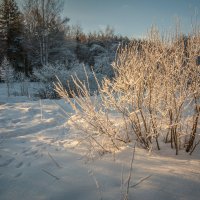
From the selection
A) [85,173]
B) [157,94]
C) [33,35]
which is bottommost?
[85,173]

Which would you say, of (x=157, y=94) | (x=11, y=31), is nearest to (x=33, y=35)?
(x=11, y=31)

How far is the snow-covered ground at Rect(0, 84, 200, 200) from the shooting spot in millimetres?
1867

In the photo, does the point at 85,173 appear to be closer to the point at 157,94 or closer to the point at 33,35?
the point at 157,94

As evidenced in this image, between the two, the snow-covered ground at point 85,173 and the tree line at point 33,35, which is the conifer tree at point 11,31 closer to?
the tree line at point 33,35

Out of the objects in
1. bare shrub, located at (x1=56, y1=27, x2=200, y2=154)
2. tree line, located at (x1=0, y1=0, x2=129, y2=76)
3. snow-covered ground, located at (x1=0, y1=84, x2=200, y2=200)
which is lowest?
snow-covered ground, located at (x1=0, y1=84, x2=200, y2=200)

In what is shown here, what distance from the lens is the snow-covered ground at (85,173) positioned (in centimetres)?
187

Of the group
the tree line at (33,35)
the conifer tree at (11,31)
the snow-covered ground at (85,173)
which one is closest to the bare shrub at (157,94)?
the snow-covered ground at (85,173)

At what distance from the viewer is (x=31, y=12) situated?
1703 cm

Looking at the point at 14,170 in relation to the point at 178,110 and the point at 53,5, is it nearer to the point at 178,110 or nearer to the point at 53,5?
the point at 178,110

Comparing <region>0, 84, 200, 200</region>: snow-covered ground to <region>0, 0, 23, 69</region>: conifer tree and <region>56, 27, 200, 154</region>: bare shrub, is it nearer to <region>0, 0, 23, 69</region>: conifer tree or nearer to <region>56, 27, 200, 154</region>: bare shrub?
<region>56, 27, 200, 154</region>: bare shrub

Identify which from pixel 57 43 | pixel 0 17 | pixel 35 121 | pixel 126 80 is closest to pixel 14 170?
pixel 126 80

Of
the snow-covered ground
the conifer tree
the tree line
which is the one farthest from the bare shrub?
the conifer tree

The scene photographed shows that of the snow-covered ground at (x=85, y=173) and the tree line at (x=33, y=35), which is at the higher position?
the tree line at (x=33, y=35)

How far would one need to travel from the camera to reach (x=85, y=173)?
7.41 ft
